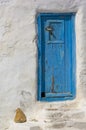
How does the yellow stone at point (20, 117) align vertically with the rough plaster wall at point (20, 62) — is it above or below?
below

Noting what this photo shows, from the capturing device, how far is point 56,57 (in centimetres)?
856

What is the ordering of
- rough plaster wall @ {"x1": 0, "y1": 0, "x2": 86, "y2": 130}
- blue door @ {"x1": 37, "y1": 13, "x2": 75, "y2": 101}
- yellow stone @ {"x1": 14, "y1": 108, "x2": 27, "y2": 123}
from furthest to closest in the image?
blue door @ {"x1": 37, "y1": 13, "x2": 75, "y2": 101}
rough plaster wall @ {"x1": 0, "y1": 0, "x2": 86, "y2": 130}
yellow stone @ {"x1": 14, "y1": 108, "x2": 27, "y2": 123}

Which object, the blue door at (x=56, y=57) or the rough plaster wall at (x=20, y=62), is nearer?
the rough plaster wall at (x=20, y=62)

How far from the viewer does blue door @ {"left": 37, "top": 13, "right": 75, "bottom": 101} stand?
8.52 metres

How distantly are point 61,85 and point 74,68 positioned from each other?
379 millimetres

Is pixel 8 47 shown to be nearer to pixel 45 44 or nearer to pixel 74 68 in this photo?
pixel 45 44

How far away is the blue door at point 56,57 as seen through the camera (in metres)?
8.52

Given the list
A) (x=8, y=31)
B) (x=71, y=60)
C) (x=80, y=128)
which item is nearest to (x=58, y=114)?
(x=80, y=128)

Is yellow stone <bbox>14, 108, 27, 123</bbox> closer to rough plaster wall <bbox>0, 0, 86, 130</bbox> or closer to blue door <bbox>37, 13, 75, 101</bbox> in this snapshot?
rough plaster wall <bbox>0, 0, 86, 130</bbox>

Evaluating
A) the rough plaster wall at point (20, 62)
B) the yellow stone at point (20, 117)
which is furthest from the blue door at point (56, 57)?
the yellow stone at point (20, 117)

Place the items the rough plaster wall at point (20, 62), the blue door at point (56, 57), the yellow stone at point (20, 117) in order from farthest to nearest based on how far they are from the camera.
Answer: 1. the blue door at point (56, 57)
2. the rough plaster wall at point (20, 62)
3. the yellow stone at point (20, 117)

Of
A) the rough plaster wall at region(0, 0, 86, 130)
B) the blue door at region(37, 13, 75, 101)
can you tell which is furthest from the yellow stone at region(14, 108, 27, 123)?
the blue door at region(37, 13, 75, 101)

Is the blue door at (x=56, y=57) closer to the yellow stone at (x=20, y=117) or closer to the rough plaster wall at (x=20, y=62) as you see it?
the rough plaster wall at (x=20, y=62)

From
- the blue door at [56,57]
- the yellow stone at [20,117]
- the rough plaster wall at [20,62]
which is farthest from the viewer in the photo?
the blue door at [56,57]
